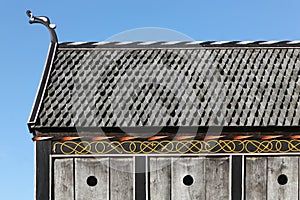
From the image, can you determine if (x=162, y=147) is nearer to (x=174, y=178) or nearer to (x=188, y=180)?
(x=174, y=178)

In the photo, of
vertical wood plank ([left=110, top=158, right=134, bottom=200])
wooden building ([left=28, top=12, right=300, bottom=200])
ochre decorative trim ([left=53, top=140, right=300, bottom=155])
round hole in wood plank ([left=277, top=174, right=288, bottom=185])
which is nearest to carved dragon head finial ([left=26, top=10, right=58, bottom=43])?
wooden building ([left=28, top=12, right=300, bottom=200])

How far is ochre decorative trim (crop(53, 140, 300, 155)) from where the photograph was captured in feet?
36.3

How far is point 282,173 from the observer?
11180 millimetres

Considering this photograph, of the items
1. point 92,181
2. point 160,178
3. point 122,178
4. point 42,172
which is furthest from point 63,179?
point 160,178

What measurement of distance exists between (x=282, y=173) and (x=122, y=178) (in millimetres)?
3297

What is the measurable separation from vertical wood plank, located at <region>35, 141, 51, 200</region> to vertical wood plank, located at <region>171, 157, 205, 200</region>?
2558 mm

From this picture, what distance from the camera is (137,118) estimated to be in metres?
11.3

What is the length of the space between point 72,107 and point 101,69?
4.61 ft

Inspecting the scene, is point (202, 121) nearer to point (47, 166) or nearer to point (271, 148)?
point (271, 148)

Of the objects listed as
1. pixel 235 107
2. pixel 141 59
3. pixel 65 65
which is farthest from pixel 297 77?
pixel 65 65

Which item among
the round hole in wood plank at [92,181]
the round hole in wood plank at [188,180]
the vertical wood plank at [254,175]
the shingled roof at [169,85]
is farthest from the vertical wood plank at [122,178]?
the vertical wood plank at [254,175]

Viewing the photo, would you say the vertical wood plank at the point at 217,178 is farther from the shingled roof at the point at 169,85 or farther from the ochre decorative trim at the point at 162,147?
the shingled roof at the point at 169,85

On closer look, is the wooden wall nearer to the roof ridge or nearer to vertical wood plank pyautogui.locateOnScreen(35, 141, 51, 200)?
vertical wood plank pyautogui.locateOnScreen(35, 141, 51, 200)

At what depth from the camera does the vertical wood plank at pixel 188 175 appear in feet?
36.5
